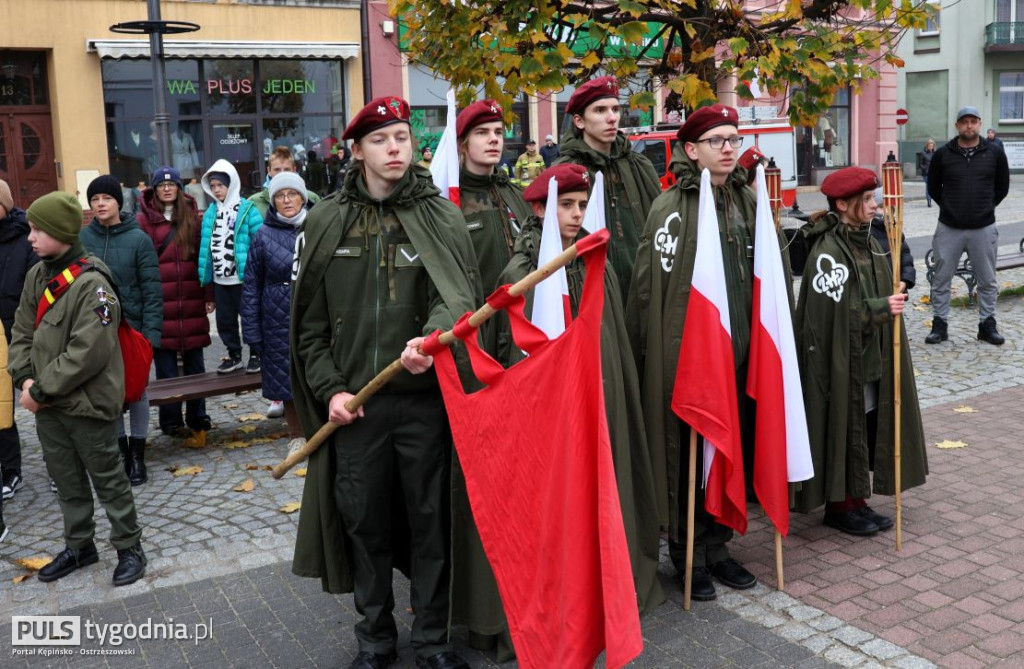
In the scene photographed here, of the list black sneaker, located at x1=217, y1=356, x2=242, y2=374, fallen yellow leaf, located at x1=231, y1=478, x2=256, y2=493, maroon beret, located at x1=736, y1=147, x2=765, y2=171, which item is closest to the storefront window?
black sneaker, located at x1=217, y1=356, x2=242, y2=374

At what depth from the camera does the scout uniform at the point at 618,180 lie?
570 cm

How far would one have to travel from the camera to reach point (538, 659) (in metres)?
3.49

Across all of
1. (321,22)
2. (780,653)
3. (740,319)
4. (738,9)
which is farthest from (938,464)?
(321,22)

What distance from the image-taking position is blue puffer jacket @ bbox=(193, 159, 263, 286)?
820 cm

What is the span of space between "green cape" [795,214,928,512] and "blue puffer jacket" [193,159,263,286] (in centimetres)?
435

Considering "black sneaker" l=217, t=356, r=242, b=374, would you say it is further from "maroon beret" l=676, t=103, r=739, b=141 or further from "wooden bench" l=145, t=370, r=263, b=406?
"maroon beret" l=676, t=103, r=739, b=141

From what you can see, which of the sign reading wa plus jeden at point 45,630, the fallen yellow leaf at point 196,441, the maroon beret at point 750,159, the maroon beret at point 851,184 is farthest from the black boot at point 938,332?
the sign reading wa plus jeden at point 45,630

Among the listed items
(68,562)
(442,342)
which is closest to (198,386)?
(68,562)

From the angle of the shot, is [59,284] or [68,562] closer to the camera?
[59,284]

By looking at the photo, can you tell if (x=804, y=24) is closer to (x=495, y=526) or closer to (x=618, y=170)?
(x=618, y=170)

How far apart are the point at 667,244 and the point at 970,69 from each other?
4334 cm

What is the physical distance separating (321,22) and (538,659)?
68.5 feet

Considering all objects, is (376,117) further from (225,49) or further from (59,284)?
(225,49)

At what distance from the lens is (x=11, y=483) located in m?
6.93
